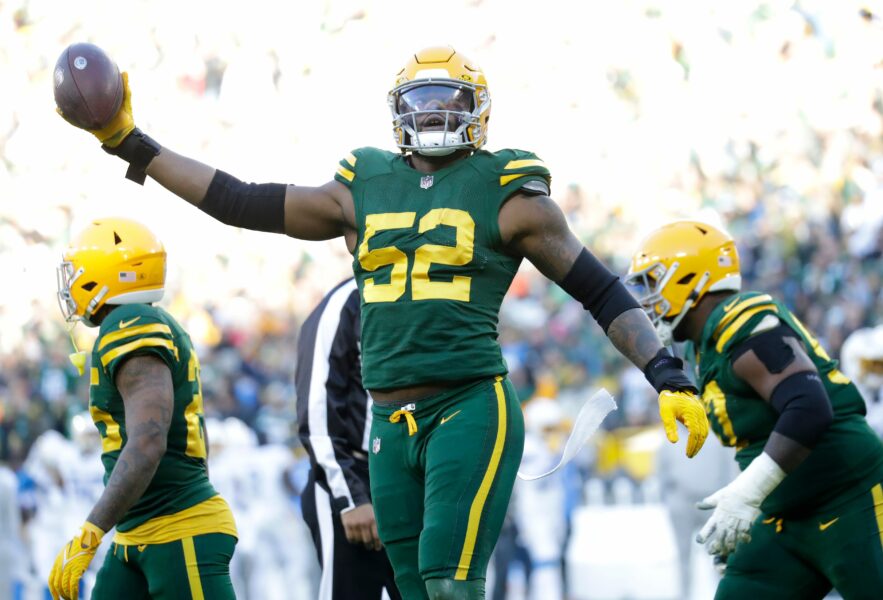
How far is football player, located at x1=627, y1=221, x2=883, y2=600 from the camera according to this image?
4.30m

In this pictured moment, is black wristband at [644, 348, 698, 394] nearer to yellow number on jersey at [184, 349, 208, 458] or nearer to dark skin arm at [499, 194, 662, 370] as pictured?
dark skin arm at [499, 194, 662, 370]

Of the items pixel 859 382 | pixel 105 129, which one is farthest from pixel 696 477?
pixel 105 129

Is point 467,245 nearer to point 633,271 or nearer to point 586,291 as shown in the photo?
point 586,291

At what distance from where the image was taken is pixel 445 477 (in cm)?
372

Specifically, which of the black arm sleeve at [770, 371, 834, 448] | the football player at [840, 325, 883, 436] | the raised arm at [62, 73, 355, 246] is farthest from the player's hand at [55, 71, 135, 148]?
the football player at [840, 325, 883, 436]

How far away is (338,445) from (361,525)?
32 cm

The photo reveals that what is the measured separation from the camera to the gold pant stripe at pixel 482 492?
12.0 ft

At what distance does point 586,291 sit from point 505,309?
33.5ft

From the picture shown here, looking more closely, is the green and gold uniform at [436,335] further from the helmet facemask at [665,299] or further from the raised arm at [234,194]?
the helmet facemask at [665,299]

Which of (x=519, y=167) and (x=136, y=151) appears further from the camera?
(x=136, y=151)

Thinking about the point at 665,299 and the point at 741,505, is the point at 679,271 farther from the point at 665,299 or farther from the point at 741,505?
the point at 741,505

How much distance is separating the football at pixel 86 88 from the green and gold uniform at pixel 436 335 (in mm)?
827

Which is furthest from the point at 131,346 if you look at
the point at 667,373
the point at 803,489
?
the point at 803,489

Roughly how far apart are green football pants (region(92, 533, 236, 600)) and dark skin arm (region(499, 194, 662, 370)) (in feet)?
4.98
